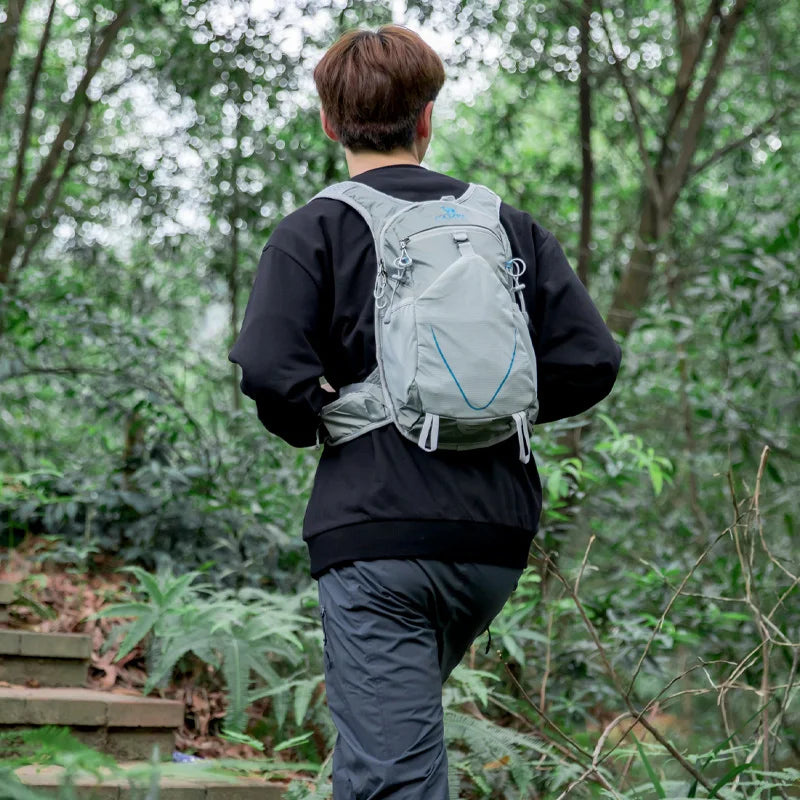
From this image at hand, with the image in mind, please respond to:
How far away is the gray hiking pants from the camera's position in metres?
2.22

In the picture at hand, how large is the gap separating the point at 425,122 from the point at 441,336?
26.8 inches

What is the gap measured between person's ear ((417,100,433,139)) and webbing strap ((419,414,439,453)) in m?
0.83

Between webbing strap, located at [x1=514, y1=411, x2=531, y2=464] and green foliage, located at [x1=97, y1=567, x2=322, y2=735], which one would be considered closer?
webbing strap, located at [x1=514, y1=411, x2=531, y2=464]

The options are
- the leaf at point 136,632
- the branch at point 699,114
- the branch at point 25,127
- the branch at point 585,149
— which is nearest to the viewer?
the leaf at point 136,632

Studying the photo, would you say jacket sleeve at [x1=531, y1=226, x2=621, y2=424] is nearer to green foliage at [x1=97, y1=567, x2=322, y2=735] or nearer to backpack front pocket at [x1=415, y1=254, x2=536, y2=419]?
backpack front pocket at [x1=415, y1=254, x2=536, y2=419]

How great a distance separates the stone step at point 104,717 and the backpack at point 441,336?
2285 mm

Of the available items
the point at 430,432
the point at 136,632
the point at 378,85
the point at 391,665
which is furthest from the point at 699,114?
the point at 391,665

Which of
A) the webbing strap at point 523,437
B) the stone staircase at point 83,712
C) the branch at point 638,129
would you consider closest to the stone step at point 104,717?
the stone staircase at point 83,712

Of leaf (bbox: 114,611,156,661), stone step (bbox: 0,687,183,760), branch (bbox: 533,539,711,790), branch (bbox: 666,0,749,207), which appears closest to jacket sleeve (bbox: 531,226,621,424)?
branch (bbox: 533,539,711,790)

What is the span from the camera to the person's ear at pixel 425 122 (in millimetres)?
2637

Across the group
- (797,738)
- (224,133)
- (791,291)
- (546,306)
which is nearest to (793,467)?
(791,291)

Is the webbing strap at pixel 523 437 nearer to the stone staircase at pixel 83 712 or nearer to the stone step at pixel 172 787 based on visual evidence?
the stone step at pixel 172 787

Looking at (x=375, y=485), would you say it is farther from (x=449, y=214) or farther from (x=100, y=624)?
(x=100, y=624)

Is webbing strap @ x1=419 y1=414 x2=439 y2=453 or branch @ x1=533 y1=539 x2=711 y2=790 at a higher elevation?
webbing strap @ x1=419 y1=414 x2=439 y2=453
